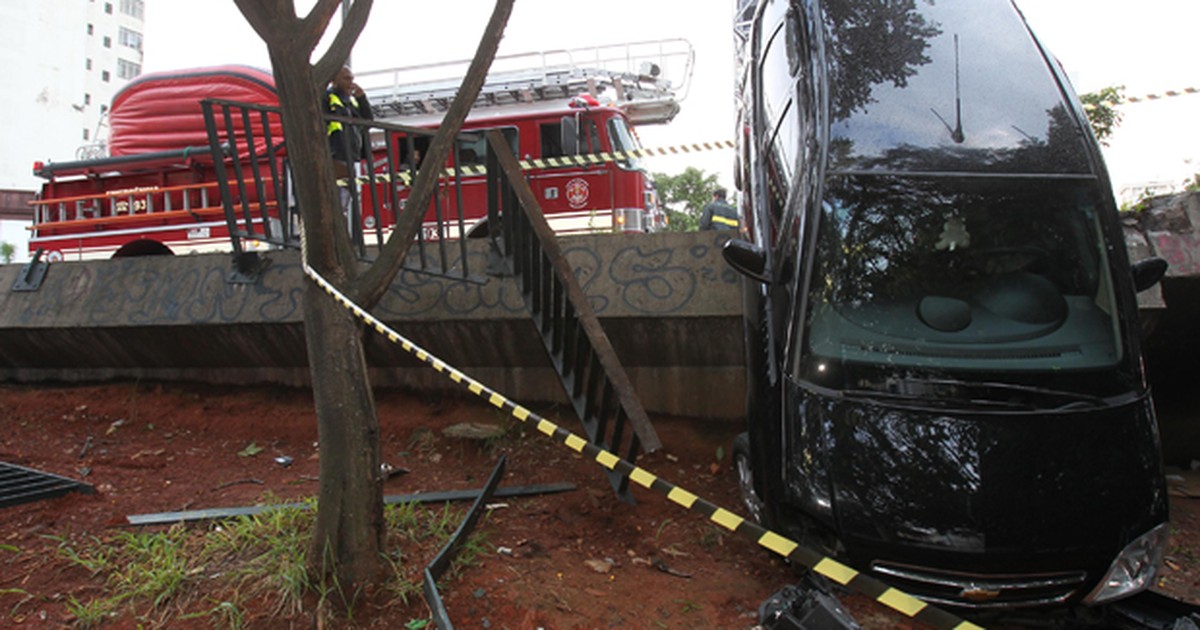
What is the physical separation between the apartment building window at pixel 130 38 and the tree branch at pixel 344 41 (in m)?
72.3

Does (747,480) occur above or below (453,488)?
above

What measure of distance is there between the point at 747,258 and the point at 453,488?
2359mm

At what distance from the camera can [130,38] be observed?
61.9 m

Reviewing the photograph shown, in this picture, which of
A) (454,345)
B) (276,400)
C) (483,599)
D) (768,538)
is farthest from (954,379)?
(276,400)

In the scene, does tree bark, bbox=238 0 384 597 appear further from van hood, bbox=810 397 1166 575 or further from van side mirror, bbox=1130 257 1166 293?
van side mirror, bbox=1130 257 1166 293

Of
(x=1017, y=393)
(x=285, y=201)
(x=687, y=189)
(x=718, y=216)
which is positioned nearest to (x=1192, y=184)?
(x=1017, y=393)

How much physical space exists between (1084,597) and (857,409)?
106 centimetres

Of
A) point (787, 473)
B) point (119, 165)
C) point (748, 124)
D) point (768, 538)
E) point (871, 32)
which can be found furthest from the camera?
point (119, 165)

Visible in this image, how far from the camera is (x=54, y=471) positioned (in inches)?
186

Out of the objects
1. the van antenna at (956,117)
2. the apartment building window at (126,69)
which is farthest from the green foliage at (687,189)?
the apartment building window at (126,69)

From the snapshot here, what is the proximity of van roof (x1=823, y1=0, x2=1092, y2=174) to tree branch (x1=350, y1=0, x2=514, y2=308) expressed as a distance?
1.68 metres

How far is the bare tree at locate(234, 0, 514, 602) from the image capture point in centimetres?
308

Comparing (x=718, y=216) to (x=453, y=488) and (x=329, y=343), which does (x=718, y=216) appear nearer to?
(x=453, y=488)

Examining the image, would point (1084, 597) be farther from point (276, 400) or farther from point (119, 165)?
point (119, 165)
